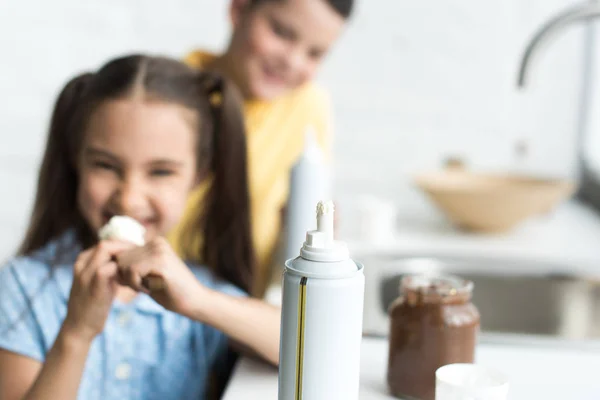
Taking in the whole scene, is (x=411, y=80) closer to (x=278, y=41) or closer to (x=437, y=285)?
(x=278, y=41)

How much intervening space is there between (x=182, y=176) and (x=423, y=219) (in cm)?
98

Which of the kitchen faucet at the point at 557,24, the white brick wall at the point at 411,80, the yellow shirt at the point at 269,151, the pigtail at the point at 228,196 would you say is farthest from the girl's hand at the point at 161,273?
the white brick wall at the point at 411,80

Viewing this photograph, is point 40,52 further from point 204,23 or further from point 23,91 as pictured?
point 204,23

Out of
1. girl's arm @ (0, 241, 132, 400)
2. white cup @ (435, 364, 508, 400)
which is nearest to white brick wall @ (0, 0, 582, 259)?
girl's arm @ (0, 241, 132, 400)

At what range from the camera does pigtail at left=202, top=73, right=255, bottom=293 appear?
3.92 feet

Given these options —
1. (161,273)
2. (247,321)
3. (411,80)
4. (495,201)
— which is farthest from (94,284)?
(411,80)

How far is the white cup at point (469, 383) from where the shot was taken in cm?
66

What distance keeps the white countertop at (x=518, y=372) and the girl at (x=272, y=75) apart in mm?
529

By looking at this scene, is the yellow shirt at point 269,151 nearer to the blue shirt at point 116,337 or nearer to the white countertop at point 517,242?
the white countertop at point 517,242

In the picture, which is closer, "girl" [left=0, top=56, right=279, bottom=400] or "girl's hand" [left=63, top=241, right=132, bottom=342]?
"girl's hand" [left=63, top=241, right=132, bottom=342]

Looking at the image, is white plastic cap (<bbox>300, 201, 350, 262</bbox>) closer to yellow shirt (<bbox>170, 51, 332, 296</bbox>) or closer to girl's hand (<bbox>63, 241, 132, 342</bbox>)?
girl's hand (<bbox>63, 241, 132, 342</bbox>)

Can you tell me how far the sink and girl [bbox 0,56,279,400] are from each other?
33cm

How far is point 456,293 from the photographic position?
784 mm

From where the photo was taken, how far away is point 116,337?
107 cm
